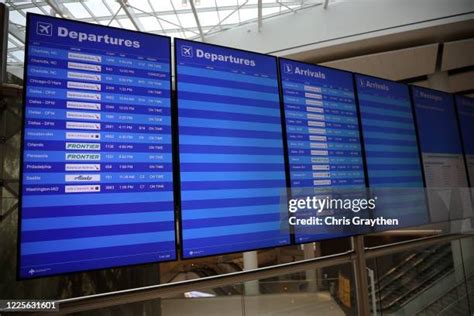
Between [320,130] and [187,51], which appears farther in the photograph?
[320,130]

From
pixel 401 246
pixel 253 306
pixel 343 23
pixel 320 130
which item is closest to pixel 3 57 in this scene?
pixel 320 130

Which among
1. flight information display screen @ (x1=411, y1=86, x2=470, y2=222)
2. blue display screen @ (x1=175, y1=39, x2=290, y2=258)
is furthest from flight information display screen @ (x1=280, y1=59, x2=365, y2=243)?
flight information display screen @ (x1=411, y1=86, x2=470, y2=222)

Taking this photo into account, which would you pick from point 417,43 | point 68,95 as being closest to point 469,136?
point 68,95

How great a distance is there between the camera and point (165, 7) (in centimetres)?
1127

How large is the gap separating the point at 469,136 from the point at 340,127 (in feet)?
5.61

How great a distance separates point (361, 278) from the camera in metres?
2.24

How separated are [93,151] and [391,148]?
2192mm

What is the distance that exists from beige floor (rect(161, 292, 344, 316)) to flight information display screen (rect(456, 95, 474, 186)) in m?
1.87

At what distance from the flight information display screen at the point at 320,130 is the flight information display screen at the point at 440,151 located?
0.81 meters

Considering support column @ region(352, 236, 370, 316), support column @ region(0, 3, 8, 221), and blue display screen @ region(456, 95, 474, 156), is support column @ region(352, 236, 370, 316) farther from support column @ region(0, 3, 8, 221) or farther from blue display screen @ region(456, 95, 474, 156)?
support column @ region(0, 3, 8, 221)

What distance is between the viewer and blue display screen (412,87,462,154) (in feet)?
9.48

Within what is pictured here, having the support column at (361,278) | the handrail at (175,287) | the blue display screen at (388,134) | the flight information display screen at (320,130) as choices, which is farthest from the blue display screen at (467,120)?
the handrail at (175,287)

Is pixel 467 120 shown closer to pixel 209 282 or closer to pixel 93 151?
pixel 209 282

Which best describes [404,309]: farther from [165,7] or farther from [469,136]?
[165,7]
